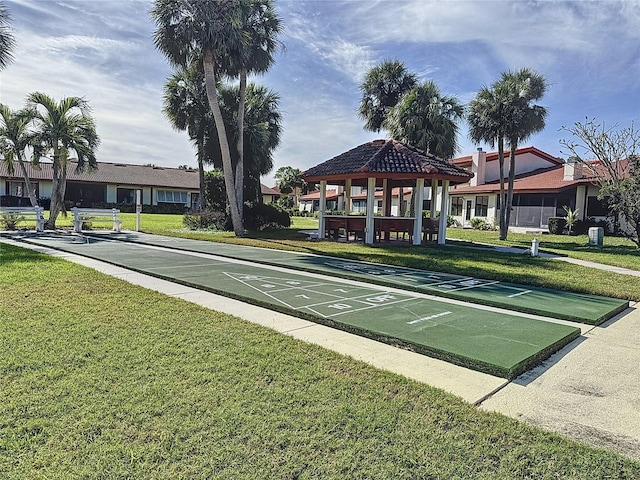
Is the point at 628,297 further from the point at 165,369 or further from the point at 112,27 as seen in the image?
the point at 112,27

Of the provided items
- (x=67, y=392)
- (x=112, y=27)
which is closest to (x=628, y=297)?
(x=67, y=392)

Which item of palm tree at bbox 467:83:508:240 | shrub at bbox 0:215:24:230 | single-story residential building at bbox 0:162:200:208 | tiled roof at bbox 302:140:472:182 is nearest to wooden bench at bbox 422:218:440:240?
tiled roof at bbox 302:140:472:182

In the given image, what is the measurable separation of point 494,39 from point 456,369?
1150cm

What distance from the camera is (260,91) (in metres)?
25.5

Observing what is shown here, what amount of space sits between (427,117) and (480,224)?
43.4 ft

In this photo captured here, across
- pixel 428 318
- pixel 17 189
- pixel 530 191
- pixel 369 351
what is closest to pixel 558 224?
pixel 530 191

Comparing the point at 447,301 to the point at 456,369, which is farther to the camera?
the point at 447,301

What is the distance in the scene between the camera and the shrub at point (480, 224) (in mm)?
30672

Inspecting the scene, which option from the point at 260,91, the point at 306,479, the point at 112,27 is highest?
the point at 260,91

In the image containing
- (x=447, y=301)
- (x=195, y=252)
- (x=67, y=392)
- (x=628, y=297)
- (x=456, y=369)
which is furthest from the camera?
(x=195, y=252)

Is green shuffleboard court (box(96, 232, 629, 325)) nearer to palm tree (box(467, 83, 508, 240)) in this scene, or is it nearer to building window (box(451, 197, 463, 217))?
palm tree (box(467, 83, 508, 240))

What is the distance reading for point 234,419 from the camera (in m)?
3.02

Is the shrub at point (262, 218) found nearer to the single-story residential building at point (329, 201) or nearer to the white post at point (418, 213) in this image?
the white post at point (418, 213)

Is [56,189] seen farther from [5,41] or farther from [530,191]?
[530,191]
